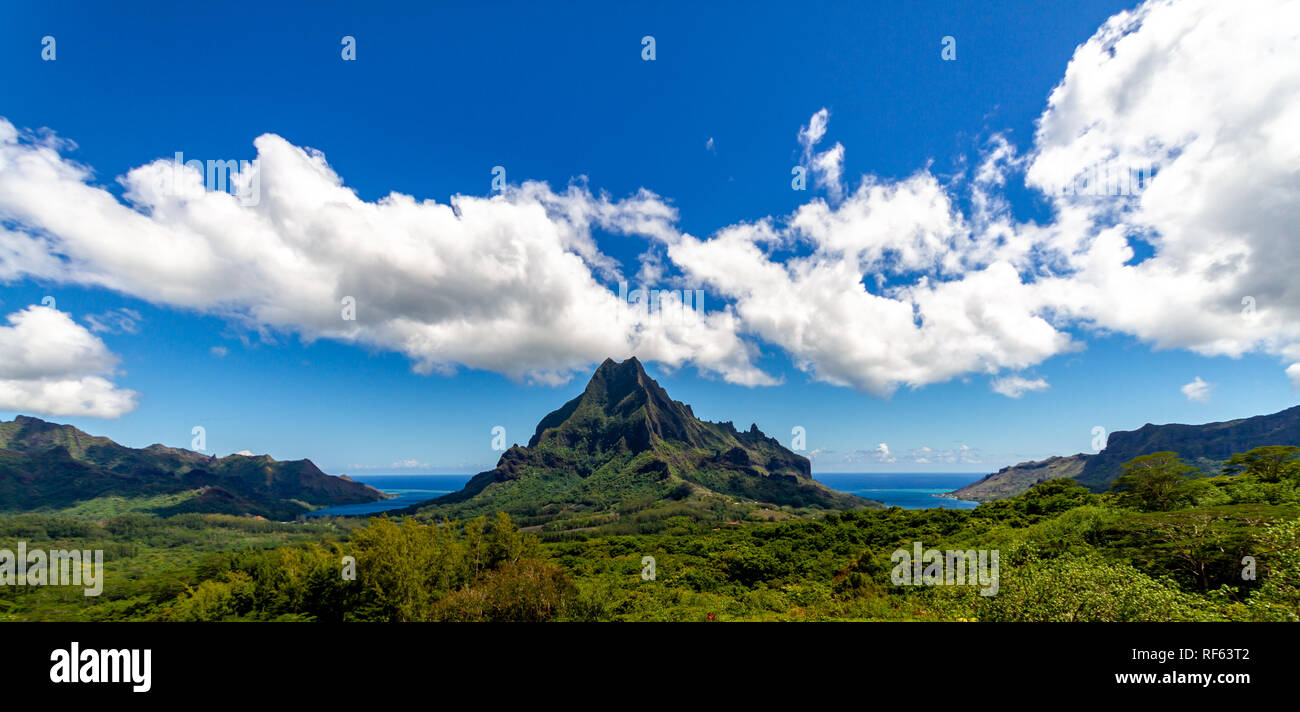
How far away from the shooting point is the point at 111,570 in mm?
142000

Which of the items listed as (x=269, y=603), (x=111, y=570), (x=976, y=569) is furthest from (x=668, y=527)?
(x=111, y=570)

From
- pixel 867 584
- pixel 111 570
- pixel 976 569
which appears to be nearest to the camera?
pixel 976 569

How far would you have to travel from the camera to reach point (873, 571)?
38.1 meters

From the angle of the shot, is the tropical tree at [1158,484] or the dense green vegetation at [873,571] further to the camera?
the tropical tree at [1158,484]

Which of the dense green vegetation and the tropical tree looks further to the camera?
the tropical tree

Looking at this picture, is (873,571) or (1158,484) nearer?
(1158,484)

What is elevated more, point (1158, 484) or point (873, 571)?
point (1158, 484)

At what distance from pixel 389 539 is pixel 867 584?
39.5 m

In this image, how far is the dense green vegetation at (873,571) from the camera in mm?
16141

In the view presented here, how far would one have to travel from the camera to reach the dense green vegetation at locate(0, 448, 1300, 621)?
16.1 metres

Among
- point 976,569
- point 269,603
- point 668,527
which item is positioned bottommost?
point 668,527
